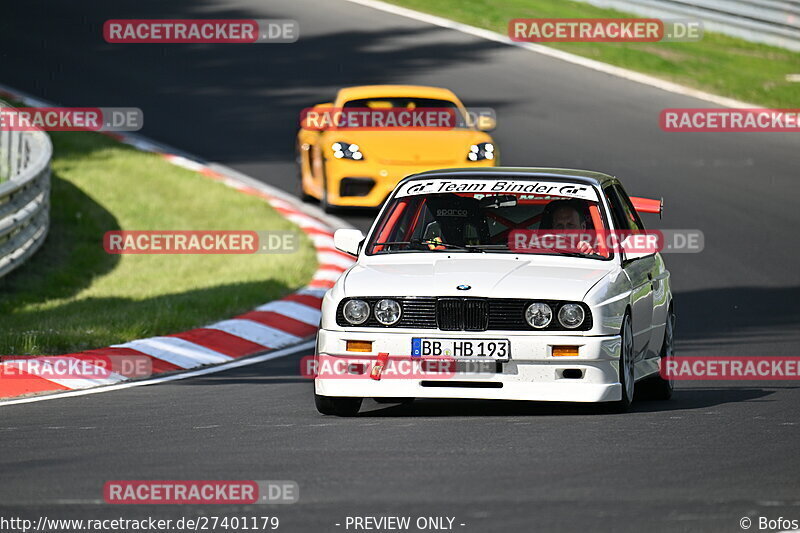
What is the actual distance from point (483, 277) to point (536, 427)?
92cm

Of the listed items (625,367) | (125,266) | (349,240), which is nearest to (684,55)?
(125,266)

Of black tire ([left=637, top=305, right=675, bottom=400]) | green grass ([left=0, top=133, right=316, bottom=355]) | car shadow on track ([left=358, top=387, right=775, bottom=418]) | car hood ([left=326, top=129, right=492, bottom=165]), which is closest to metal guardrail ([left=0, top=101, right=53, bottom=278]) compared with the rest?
green grass ([left=0, top=133, right=316, bottom=355])

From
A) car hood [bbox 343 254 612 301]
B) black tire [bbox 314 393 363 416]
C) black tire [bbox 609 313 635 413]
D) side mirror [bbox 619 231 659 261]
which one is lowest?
black tire [bbox 314 393 363 416]

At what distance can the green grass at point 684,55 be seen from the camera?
2661 cm

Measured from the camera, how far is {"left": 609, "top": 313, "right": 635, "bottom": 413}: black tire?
8.81 meters

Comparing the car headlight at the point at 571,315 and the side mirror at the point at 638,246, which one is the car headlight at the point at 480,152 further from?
the car headlight at the point at 571,315

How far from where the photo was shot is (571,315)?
8.68 metres

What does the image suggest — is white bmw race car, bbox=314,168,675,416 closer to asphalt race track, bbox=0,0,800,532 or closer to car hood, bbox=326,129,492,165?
asphalt race track, bbox=0,0,800,532

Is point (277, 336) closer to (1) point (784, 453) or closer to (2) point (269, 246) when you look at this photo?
(2) point (269, 246)

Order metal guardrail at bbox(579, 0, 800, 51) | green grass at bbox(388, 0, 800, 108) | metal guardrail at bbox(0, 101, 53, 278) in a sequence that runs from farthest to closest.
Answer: metal guardrail at bbox(579, 0, 800, 51) < green grass at bbox(388, 0, 800, 108) < metal guardrail at bbox(0, 101, 53, 278)

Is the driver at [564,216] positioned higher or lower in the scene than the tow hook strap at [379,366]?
higher

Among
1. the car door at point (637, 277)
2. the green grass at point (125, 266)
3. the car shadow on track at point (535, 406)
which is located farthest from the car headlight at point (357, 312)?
the green grass at point (125, 266)

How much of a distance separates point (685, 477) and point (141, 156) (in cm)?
1525

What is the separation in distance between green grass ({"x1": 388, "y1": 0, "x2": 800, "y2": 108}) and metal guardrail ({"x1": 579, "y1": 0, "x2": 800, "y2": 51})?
0.16 meters
